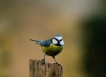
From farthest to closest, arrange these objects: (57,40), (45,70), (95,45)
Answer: (95,45)
(57,40)
(45,70)

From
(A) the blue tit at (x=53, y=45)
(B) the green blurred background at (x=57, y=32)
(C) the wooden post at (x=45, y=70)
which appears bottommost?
(C) the wooden post at (x=45, y=70)

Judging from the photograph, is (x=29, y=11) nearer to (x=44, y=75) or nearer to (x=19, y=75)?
(x=19, y=75)

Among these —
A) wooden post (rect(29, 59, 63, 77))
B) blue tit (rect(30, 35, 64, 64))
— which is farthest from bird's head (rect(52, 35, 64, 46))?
wooden post (rect(29, 59, 63, 77))

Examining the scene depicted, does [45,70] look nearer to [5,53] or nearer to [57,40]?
[57,40]

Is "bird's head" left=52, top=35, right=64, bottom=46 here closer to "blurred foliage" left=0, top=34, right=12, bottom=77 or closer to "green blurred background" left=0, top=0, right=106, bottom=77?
"green blurred background" left=0, top=0, right=106, bottom=77

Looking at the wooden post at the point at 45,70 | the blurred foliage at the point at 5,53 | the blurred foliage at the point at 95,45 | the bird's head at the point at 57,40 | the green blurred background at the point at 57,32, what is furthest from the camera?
the blurred foliage at the point at 5,53

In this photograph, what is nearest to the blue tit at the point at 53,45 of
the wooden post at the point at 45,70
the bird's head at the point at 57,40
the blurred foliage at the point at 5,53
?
the bird's head at the point at 57,40

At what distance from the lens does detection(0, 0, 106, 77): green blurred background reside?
419 centimetres

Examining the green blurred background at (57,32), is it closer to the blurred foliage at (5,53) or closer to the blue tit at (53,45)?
the blurred foliage at (5,53)

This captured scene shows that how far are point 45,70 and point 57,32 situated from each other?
9.27 feet

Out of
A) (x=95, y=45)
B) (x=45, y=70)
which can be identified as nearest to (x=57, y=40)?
(x=45, y=70)

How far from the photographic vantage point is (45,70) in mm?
1461

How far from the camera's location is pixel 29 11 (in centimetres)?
460

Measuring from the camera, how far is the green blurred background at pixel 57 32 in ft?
13.7
